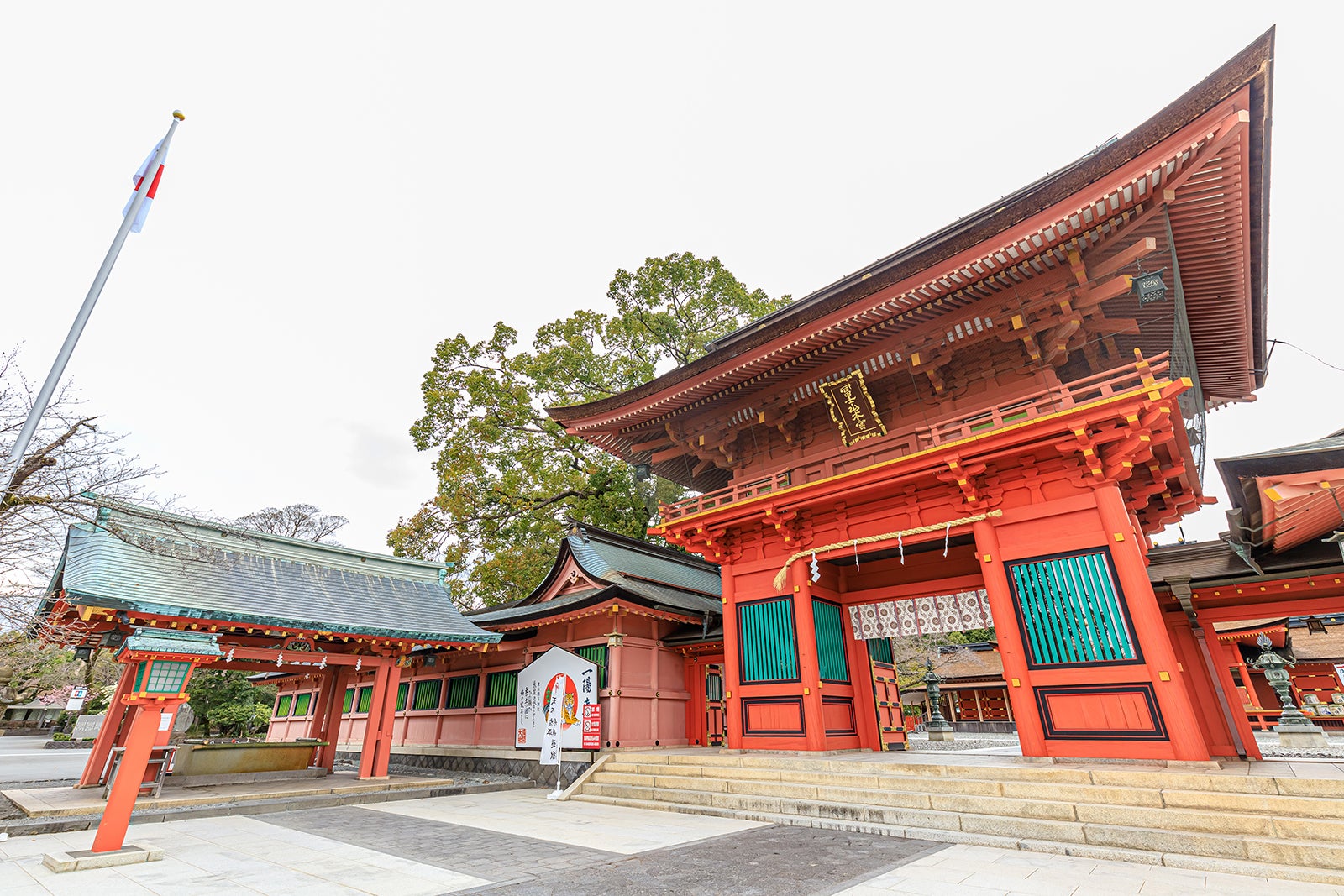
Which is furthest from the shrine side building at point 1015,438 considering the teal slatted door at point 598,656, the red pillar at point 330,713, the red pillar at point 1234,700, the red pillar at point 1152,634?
the red pillar at point 330,713

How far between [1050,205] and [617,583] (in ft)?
37.4

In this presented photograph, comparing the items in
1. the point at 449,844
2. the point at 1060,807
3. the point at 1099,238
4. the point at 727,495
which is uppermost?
the point at 1099,238

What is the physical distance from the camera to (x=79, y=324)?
6.92m

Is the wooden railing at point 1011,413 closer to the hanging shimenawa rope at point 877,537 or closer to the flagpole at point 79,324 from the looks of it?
the hanging shimenawa rope at point 877,537

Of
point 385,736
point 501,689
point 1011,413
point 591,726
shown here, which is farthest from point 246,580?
point 1011,413

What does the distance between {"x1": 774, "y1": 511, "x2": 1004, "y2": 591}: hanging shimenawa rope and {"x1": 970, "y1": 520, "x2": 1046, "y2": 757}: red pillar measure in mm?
131

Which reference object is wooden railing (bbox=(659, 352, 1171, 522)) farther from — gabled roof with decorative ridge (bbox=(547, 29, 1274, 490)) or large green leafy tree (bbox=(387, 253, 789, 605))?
large green leafy tree (bbox=(387, 253, 789, 605))

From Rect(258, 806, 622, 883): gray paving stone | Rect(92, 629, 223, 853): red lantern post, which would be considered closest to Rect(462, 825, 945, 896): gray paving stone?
Rect(258, 806, 622, 883): gray paving stone

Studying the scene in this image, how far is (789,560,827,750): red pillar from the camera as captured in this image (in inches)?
394

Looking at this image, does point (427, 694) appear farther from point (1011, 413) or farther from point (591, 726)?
point (1011, 413)

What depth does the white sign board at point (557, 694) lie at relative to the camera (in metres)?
11.7

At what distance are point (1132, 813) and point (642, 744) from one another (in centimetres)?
982

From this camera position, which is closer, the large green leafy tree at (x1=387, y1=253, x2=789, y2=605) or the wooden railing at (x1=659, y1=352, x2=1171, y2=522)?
the wooden railing at (x1=659, y1=352, x2=1171, y2=522)

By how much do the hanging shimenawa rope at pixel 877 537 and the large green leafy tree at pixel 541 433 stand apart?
11.9 meters
